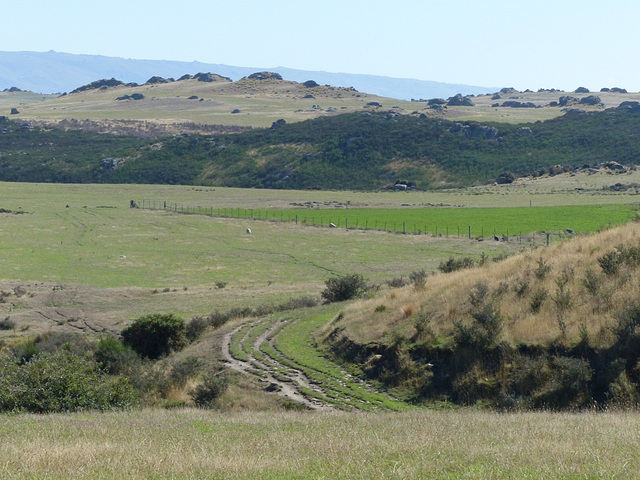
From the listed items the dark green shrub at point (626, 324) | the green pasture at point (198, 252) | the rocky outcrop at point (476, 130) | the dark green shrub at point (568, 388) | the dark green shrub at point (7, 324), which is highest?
the rocky outcrop at point (476, 130)

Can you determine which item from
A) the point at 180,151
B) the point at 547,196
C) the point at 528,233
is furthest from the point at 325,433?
the point at 180,151

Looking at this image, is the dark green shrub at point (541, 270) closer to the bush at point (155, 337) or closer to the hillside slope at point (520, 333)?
the hillside slope at point (520, 333)

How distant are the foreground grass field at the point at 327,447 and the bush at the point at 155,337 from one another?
1303cm

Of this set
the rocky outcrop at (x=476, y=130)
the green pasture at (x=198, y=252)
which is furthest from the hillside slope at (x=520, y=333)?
the rocky outcrop at (x=476, y=130)

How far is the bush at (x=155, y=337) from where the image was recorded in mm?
27859

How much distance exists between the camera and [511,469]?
9.44 m

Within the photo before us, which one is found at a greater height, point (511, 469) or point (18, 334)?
point (511, 469)

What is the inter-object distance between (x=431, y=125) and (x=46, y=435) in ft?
495

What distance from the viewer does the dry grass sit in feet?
62.7

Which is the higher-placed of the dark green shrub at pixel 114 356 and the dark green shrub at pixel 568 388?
the dark green shrub at pixel 568 388

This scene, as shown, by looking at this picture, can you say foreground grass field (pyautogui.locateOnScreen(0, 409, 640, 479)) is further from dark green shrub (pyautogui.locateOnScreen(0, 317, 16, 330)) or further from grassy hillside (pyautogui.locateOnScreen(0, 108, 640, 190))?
grassy hillside (pyautogui.locateOnScreen(0, 108, 640, 190))

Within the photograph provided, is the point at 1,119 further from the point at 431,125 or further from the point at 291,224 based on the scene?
the point at 291,224

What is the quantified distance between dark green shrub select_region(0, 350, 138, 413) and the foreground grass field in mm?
2573

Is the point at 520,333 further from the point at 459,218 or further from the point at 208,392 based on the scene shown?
the point at 459,218
